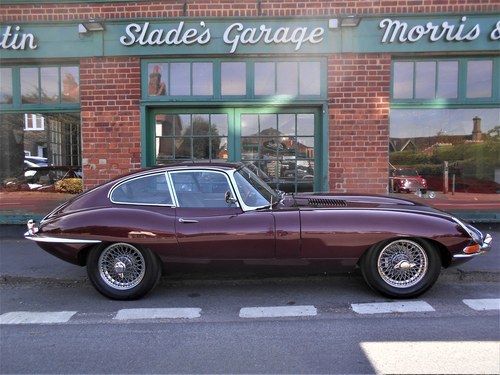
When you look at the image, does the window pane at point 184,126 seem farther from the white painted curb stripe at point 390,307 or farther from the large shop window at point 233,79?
the white painted curb stripe at point 390,307

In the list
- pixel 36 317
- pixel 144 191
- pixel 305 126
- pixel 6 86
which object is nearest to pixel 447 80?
pixel 305 126

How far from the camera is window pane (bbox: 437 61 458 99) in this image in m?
7.34

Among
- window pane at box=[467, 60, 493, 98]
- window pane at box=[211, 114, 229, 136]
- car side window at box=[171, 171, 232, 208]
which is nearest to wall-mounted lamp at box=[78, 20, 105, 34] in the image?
window pane at box=[211, 114, 229, 136]

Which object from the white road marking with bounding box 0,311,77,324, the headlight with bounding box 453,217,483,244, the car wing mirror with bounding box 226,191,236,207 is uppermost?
the car wing mirror with bounding box 226,191,236,207

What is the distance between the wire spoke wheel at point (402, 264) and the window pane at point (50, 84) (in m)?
6.25

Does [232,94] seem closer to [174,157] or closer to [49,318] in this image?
[174,157]

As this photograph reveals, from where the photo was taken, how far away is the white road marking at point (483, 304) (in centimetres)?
419

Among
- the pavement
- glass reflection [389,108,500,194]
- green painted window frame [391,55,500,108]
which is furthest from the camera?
glass reflection [389,108,500,194]

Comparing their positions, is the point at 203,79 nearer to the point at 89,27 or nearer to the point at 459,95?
the point at 89,27

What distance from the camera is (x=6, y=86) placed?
7.64 metres

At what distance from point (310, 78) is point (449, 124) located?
8.51 feet

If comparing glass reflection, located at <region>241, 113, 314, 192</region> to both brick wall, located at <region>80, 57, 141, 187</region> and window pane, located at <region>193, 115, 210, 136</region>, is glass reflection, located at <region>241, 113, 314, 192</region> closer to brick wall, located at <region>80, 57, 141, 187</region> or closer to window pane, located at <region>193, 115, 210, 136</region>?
window pane, located at <region>193, 115, 210, 136</region>

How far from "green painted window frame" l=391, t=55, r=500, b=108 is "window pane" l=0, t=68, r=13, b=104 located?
6.79 metres

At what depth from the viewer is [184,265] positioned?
443cm
